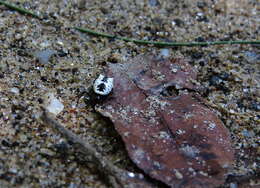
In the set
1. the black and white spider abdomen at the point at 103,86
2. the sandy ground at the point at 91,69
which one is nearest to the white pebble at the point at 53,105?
the sandy ground at the point at 91,69

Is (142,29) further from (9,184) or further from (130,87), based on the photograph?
(9,184)

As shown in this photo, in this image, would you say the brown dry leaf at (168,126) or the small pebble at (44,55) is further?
the small pebble at (44,55)

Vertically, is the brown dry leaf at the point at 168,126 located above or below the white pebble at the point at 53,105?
above

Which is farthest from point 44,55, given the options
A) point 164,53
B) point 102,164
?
point 102,164

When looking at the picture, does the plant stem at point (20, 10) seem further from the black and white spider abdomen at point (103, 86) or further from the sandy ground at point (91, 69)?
the black and white spider abdomen at point (103, 86)

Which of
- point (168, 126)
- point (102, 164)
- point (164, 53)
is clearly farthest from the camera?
point (164, 53)

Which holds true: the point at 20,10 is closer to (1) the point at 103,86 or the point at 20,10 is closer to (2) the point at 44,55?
(2) the point at 44,55
